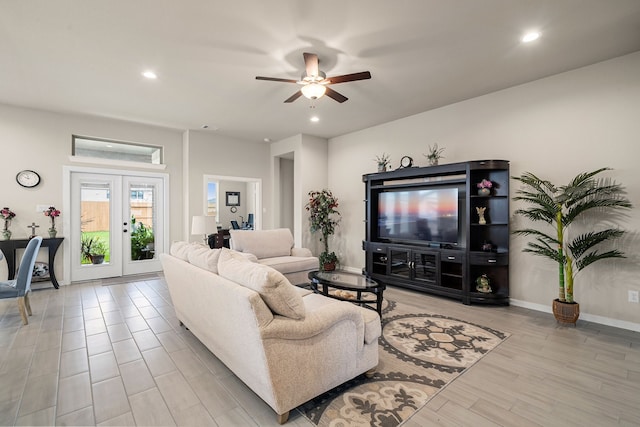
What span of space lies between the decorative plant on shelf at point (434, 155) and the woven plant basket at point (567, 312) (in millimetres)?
2367

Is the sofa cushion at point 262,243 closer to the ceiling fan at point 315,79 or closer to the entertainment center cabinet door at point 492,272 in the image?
the ceiling fan at point 315,79

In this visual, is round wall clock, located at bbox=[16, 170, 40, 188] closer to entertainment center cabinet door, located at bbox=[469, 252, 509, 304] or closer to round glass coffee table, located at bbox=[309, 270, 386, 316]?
round glass coffee table, located at bbox=[309, 270, 386, 316]

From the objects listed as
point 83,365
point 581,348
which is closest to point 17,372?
point 83,365

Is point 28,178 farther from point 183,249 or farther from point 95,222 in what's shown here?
point 183,249

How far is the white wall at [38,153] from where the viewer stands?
15.5ft

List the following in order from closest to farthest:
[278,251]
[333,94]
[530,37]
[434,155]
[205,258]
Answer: [205,258], [530,37], [333,94], [434,155], [278,251]

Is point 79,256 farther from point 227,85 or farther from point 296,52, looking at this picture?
point 296,52

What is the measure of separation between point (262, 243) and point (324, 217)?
1.71m

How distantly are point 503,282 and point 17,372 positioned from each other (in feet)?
17.1

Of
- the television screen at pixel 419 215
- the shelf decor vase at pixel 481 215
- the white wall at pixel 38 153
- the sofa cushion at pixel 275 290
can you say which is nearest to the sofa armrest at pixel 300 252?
the television screen at pixel 419 215

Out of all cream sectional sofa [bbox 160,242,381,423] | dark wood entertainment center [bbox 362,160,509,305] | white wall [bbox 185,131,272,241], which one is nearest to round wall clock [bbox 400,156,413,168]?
dark wood entertainment center [bbox 362,160,509,305]

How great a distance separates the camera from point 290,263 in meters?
4.68

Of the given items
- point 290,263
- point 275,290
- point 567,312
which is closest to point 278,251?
point 290,263

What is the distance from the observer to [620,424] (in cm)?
181
